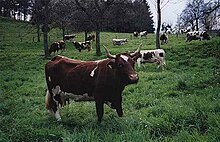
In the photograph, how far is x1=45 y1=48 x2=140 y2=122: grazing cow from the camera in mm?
8141

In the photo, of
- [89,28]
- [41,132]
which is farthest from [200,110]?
[89,28]

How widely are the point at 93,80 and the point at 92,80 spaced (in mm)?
31

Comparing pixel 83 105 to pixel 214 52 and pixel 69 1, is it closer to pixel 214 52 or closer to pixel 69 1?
pixel 214 52

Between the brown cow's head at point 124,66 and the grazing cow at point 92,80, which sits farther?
the grazing cow at point 92,80

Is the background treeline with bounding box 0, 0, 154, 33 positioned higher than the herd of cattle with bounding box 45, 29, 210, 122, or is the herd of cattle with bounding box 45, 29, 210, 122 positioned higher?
the background treeline with bounding box 0, 0, 154, 33

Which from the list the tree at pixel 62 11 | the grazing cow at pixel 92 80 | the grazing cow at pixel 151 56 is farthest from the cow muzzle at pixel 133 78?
the tree at pixel 62 11

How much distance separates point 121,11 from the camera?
4159cm

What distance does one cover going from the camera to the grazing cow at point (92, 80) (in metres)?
A: 8.14

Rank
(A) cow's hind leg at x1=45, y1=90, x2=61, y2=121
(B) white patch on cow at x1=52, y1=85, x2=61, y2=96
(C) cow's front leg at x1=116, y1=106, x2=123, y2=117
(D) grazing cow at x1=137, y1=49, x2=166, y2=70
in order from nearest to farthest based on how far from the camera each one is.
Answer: (C) cow's front leg at x1=116, y1=106, x2=123, y2=117 → (A) cow's hind leg at x1=45, y1=90, x2=61, y2=121 → (B) white patch on cow at x1=52, y1=85, x2=61, y2=96 → (D) grazing cow at x1=137, y1=49, x2=166, y2=70

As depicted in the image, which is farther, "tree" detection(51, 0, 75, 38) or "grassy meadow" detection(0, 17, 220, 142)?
"tree" detection(51, 0, 75, 38)

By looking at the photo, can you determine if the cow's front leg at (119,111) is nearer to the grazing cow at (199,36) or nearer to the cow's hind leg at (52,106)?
the cow's hind leg at (52,106)

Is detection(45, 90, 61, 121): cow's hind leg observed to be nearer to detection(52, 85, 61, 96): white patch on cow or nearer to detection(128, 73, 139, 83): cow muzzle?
detection(52, 85, 61, 96): white patch on cow

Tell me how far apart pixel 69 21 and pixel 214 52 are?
27.8 metres

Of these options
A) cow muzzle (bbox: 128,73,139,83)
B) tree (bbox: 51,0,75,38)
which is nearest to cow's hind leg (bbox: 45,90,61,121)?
cow muzzle (bbox: 128,73,139,83)
